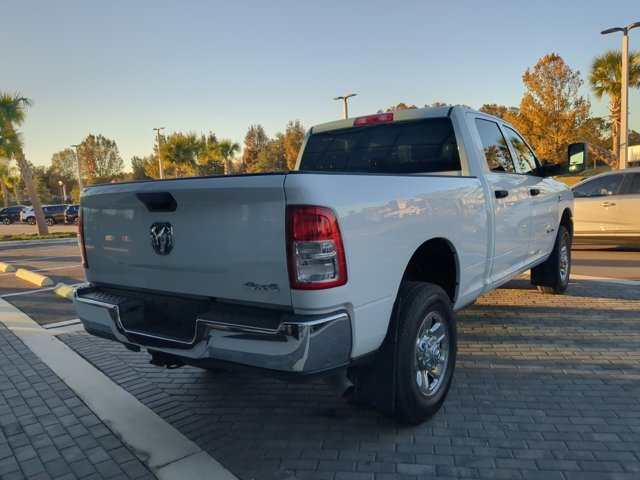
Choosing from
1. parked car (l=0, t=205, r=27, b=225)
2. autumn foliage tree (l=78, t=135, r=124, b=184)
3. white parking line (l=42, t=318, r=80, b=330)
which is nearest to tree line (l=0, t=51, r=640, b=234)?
white parking line (l=42, t=318, r=80, b=330)

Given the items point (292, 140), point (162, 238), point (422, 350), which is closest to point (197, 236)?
point (162, 238)

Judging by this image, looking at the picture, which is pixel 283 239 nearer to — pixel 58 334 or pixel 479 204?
pixel 479 204

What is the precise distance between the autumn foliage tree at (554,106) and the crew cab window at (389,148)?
2769 cm

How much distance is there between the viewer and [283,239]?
231 centimetres

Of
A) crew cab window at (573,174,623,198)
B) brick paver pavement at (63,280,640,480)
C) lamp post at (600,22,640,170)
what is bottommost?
brick paver pavement at (63,280,640,480)

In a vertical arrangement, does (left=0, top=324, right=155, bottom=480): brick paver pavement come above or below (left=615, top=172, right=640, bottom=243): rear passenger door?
below

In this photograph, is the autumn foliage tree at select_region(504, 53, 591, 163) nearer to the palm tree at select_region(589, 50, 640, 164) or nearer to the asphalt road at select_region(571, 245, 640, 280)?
the palm tree at select_region(589, 50, 640, 164)

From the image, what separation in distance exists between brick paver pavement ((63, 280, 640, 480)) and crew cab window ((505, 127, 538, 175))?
65.7 inches

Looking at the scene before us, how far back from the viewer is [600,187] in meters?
10.5

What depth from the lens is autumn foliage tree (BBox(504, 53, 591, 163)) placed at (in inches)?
1123

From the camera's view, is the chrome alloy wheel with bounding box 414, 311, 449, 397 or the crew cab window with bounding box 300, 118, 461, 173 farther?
the crew cab window with bounding box 300, 118, 461, 173

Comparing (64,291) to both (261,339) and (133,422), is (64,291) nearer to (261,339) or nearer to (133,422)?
(133,422)

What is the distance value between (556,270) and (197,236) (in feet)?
16.9

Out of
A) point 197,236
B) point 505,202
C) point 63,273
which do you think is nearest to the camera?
point 197,236
